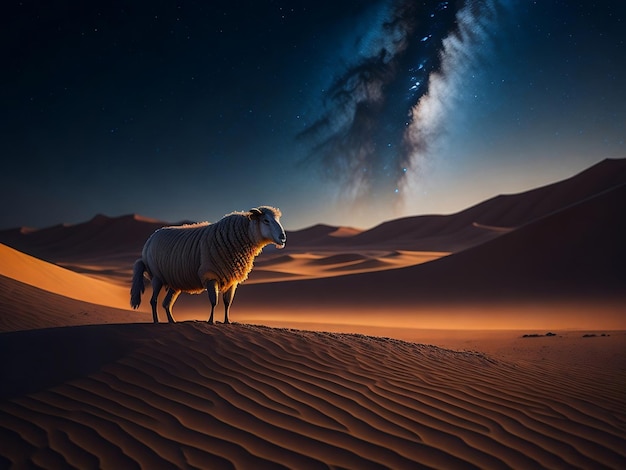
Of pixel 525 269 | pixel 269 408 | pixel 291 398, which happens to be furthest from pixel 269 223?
pixel 525 269

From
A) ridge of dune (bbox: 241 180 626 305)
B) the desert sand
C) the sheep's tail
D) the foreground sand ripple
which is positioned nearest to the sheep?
the sheep's tail

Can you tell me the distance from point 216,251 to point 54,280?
1479 centimetres

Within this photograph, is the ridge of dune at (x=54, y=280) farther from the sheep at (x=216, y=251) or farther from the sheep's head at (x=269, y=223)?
the sheep's head at (x=269, y=223)

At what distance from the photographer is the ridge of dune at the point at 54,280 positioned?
14.9 metres

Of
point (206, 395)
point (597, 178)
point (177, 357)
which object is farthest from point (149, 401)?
point (597, 178)

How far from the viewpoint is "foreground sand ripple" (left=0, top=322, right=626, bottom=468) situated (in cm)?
263

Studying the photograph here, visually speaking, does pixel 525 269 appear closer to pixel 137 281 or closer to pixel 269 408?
pixel 137 281

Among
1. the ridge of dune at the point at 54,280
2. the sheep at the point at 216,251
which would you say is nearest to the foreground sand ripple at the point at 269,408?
the sheep at the point at 216,251

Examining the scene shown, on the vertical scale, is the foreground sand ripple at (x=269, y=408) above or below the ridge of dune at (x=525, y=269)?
below

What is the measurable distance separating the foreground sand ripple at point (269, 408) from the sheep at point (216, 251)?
1.54 meters

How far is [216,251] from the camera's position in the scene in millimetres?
6453

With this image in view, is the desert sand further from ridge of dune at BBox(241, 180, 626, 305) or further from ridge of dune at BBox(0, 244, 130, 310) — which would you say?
ridge of dune at BBox(241, 180, 626, 305)

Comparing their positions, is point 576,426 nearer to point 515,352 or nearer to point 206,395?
point 206,395

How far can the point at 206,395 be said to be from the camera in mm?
3414
